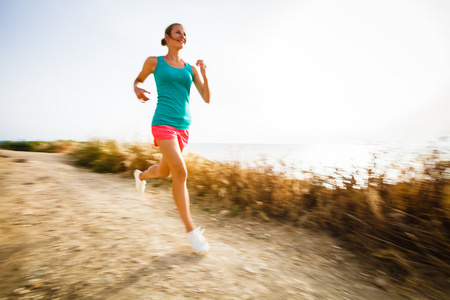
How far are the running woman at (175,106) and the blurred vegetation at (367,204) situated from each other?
1.63 meters

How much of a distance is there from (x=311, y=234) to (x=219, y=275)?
1786 mm

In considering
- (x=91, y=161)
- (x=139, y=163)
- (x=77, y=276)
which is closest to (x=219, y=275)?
(x=77, y=276)

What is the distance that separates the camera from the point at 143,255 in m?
2.28

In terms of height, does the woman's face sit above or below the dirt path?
above

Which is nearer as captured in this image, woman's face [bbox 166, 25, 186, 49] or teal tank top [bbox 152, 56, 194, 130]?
teal tank top [bbox 152, 56, 194, 130]

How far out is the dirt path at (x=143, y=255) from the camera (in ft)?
6.07

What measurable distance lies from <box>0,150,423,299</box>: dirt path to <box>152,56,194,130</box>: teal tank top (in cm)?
125

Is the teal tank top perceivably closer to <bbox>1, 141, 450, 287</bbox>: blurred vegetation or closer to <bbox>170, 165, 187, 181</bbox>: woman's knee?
<bbox>170, 165, 187, 181</bbox>: woman's knee

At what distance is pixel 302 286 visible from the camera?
219 cm

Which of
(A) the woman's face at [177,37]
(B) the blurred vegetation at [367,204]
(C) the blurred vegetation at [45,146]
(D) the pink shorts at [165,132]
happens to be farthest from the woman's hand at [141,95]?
Answer: (C) the blurred vegetation at [45,146]

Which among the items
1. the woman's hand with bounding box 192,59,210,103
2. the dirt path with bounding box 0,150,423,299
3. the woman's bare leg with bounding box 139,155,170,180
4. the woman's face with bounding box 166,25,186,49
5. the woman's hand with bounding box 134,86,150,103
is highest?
the woman's face with bounding box 166,25,186,49

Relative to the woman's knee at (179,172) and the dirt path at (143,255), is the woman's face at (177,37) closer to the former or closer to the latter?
the woman's knee at (179,172)

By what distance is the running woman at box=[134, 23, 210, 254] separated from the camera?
2.46 metres

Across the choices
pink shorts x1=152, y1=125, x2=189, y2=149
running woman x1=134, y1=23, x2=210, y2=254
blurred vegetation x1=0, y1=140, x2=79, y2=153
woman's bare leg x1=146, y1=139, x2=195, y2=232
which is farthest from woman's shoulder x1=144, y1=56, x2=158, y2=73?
blurred vegetation x1=0, y1=140, x2=79, y2=153
